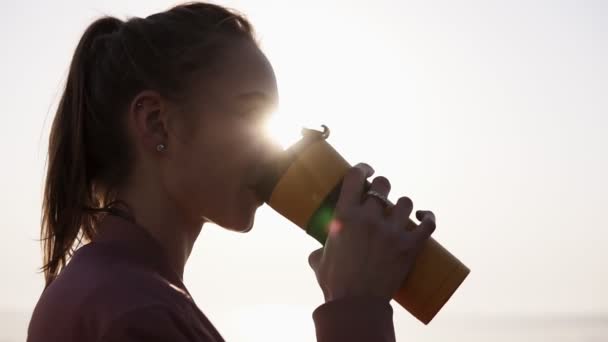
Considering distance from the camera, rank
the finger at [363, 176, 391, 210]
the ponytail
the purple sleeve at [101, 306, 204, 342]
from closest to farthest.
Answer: the purple sleeve at [101, 306, 204, 342]
the finger at [363, 176, 391, 210]
the ponytail

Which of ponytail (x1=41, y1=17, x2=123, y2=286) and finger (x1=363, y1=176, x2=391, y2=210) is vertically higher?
finger (x1=363, y1=176, x2=391, y2=210)

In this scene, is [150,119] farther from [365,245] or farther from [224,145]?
[365,245]

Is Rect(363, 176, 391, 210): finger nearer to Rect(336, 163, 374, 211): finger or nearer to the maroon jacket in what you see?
Rect(336, 163, 374, 211): finger

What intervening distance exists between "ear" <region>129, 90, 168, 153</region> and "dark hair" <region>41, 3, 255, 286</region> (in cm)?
3

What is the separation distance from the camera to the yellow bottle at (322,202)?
158 cm

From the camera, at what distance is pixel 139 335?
3.84ft

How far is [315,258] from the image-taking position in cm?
162

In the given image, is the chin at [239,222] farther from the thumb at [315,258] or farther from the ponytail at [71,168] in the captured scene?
the ponytail at [71,168]

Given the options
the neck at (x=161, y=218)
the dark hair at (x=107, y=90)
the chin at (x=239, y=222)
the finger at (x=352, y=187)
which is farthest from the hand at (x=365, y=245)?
the dark hair at (x=107, y=90)

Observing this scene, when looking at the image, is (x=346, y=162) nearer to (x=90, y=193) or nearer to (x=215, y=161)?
(x=215, y=161)

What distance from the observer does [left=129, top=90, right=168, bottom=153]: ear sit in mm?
1540

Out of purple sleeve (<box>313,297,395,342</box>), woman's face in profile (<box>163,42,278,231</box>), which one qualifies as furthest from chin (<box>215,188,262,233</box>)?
purple sleeve (<box>313,297,395,342</box>)

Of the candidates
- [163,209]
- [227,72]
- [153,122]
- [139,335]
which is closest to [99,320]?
[139,335]

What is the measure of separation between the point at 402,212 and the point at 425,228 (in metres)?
0.06
